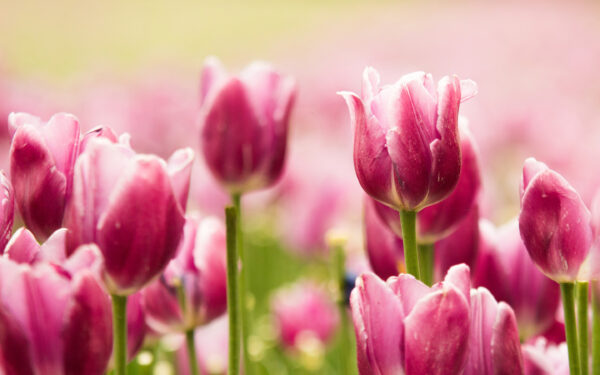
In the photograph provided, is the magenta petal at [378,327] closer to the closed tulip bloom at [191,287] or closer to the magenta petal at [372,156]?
the magenta petal at [372,156]

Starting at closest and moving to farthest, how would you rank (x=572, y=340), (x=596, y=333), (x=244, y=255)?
1. (x=572, y=340)
2. (x=596, y=333)
3. (x=244, y=255)

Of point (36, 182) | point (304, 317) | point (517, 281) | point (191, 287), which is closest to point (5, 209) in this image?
point (36, 182)

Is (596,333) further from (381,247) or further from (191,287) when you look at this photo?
(191,287)

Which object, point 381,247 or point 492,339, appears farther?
point 381,247

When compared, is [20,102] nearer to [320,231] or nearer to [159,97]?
[159,97]

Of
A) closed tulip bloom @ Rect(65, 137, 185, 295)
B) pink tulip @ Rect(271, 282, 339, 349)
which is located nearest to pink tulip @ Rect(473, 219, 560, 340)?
closed tulip bloom @ Rect(65, 137, 185, 295)

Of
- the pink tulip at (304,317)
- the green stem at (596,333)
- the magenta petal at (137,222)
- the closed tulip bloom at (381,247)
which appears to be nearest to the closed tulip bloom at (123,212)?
the magenta petal at (137,222)
